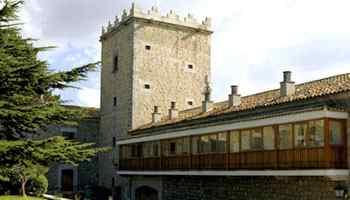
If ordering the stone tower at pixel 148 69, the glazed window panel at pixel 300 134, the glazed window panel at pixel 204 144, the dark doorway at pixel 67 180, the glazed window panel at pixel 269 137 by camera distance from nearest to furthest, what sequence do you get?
the glazed window panel at pixel 300 134
the glazed window panel at pixel 269 137
the glazed window panel at pixel 204 144
the stone tower at pixel 148 69
the dark doorway at pixel 67 180

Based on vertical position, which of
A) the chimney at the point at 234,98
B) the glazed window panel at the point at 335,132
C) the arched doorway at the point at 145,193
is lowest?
the arched doorway at the point at 145,193

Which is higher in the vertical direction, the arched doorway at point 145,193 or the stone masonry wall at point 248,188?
the stone masonry wall at point 248,188

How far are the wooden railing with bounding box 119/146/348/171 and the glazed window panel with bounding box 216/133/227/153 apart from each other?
0.19m

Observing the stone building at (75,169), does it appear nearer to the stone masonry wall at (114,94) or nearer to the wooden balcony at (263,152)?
the stone masonry wall at (114,94)

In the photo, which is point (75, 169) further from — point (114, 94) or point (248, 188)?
point (248, 188)

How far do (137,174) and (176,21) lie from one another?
1162cm

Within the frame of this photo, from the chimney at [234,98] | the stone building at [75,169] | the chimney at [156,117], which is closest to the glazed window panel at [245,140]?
the chimney at [234,98]

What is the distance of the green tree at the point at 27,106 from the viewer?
1539cm

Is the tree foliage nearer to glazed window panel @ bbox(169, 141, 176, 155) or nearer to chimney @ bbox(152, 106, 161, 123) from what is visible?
glazed window panel @ bbox(169, 141, 176, 155)

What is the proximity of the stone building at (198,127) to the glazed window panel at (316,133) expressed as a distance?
0.04 meters

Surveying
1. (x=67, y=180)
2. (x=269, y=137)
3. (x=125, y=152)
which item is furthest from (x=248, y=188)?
(x=67, y=180)

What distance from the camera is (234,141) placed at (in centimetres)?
2348

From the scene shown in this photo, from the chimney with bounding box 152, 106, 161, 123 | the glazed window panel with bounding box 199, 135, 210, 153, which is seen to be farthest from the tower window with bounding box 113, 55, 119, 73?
the glazed window panel with bounding box 199, 135, 210, 153

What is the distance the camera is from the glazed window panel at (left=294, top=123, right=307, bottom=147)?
1980 centimetres
